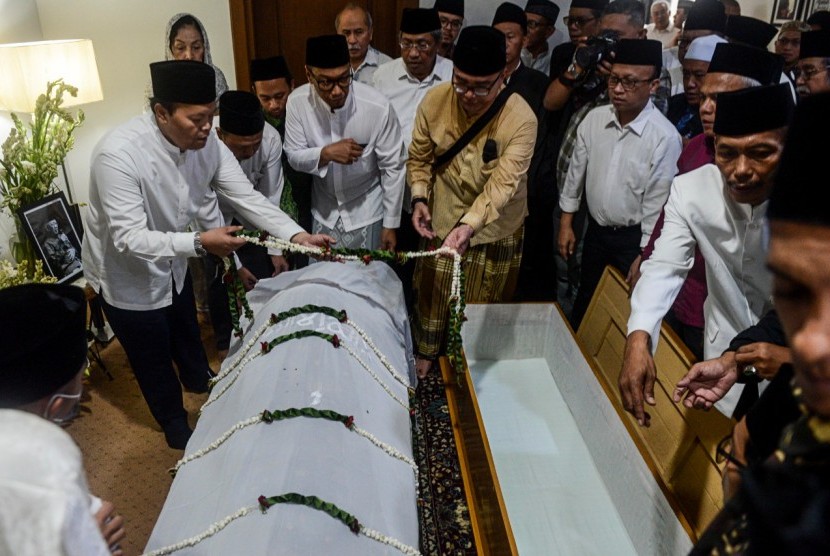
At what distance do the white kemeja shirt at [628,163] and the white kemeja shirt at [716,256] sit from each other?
784 millimetres

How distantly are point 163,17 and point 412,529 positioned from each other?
3.50 metres

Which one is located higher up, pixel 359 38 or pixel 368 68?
pixel 359 38

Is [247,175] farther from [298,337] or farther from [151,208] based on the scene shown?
[298,337]

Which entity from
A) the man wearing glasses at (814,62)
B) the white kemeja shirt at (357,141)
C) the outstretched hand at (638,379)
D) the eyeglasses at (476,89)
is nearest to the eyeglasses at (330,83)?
the white kemeja shirt at (357,141)

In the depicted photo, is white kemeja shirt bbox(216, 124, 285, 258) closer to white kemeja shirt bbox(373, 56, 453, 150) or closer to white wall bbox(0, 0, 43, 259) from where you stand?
white kemeja shirt bbox(373, 56, 453, 150)

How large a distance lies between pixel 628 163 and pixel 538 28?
157 cm

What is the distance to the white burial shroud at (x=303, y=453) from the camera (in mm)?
1287

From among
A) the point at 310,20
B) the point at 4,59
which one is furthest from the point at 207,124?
the point at 310,20

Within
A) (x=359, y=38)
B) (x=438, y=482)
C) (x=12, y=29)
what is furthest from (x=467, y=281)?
(x=12, y=29)

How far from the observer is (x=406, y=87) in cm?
334

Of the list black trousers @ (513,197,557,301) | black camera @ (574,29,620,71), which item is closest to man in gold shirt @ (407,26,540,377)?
black camera @ (574,29,620,71)

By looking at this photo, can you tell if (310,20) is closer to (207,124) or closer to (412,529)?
(207,124)

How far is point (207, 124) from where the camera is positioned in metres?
2.08

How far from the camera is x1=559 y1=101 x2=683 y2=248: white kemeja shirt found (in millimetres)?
2617
